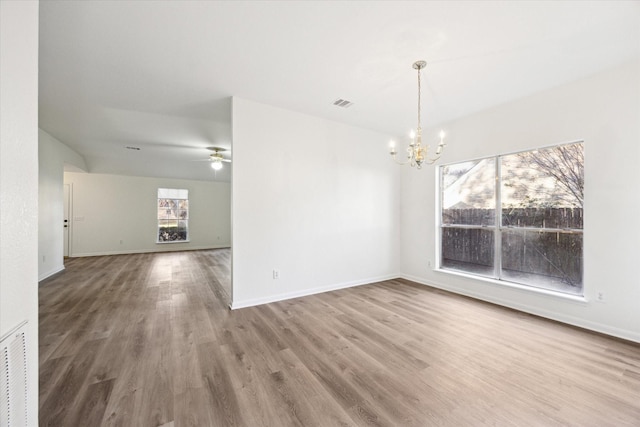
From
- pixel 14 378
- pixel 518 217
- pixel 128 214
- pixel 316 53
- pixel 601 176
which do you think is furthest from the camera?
pixel 128 214

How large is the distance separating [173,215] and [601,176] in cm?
1029

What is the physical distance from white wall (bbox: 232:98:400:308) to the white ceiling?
444 millimetres

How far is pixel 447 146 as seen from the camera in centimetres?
424

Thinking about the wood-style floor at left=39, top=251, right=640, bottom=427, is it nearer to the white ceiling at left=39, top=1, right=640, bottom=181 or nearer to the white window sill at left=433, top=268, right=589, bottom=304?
the white window sill at left=433, top=268, right=589, bottom=304

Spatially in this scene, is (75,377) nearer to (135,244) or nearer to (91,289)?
(91,289)

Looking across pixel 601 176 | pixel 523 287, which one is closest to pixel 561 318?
pixel 523 287

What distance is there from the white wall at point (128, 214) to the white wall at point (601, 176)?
8963mm

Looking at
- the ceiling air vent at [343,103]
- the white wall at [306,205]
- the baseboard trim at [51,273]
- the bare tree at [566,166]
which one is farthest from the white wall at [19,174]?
the baseboard trim at [51,273]

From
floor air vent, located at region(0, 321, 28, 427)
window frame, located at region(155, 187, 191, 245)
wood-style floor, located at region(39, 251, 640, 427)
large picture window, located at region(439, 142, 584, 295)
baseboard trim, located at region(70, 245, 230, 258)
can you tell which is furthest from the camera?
window frame, located at region(155, 187, 191, 245)

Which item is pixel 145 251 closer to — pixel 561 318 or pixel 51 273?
pixel 51 273

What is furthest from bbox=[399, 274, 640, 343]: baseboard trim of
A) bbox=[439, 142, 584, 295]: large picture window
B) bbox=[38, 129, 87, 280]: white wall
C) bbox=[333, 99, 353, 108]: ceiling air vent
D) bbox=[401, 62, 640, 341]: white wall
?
bbox=[38, 129, 87, 280]: white wall

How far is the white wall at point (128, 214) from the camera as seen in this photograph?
7301 mm

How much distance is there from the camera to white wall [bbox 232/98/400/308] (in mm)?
3447

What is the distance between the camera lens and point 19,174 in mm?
1107
